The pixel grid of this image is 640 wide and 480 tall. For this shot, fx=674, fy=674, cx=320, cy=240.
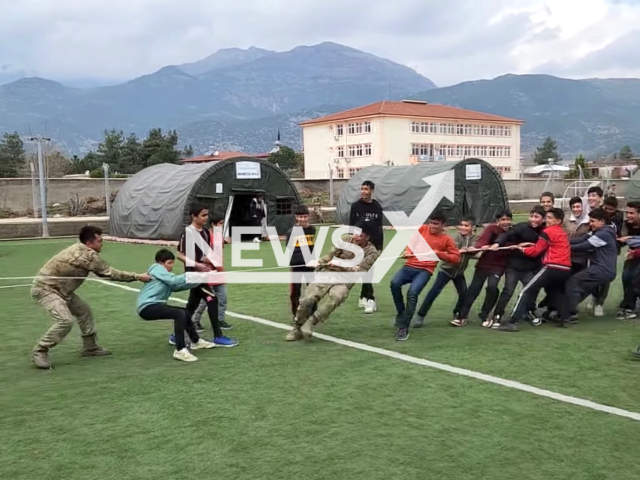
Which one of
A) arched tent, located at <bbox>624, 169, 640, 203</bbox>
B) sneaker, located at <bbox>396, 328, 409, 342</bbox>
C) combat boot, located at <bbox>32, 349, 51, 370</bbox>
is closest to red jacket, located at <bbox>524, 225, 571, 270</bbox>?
sneaker, located at <bbox>396, 328, 409, 342</bbox>

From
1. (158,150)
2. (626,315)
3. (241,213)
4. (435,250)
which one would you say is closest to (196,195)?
(241,213)

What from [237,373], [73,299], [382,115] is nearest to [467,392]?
[237,373]

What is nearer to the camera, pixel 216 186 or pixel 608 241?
pixel 608 241

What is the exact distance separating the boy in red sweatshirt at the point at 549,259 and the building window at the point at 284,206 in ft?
53.1

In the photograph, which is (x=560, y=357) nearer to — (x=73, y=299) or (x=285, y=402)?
(x=285, y=402)

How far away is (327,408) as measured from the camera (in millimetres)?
5207

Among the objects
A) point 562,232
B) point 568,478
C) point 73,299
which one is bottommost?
point 568,478

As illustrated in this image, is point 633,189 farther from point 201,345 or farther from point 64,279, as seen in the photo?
point 64,279

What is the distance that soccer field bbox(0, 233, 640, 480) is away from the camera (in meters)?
4.17

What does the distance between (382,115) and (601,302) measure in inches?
2613

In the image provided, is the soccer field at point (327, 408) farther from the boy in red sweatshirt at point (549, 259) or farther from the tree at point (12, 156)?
the tree at point (12, 156)

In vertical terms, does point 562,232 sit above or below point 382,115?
below

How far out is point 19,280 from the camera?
533 inches

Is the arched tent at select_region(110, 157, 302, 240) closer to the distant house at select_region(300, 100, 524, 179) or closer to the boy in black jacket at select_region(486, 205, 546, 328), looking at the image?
the boy in black jacket at select_region(486, 205, 546, 328)
